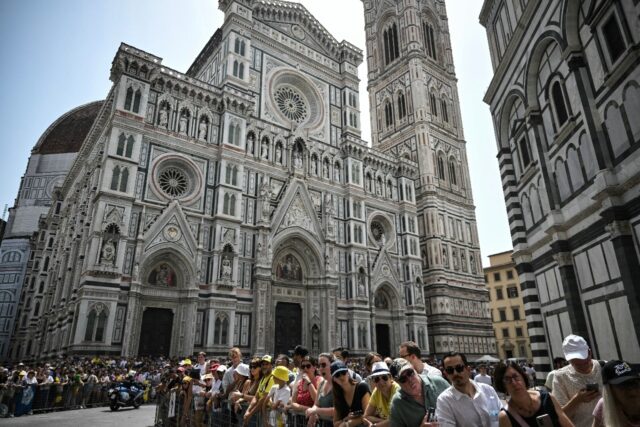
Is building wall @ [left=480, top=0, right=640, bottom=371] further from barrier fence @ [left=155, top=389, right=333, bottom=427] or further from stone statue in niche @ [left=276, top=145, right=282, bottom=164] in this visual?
stone statue in niche @ [left=276, top=145, right=282, bottom=164]

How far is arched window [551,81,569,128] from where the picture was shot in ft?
33.4

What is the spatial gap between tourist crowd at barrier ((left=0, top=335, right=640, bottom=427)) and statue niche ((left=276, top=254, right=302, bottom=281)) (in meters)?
16.8

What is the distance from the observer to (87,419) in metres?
11.5

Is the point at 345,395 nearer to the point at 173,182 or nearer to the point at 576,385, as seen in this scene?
the point at 576,385

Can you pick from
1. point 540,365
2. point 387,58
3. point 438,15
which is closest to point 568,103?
point 540,365

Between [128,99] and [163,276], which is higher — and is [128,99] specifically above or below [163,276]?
above

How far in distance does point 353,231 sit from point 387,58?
81.8 ft

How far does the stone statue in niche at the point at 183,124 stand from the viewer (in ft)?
78.0

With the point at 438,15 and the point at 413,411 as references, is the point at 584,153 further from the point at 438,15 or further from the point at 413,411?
the point at 438,15

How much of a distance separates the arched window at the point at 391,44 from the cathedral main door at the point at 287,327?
30997 mm

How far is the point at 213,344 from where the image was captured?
68.6ft

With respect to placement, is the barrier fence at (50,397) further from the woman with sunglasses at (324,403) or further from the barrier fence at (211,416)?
the woman with sunglasses at (324,403)

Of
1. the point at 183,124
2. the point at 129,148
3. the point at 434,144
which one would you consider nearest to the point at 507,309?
the point at 434,144

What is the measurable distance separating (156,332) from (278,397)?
17.0m
